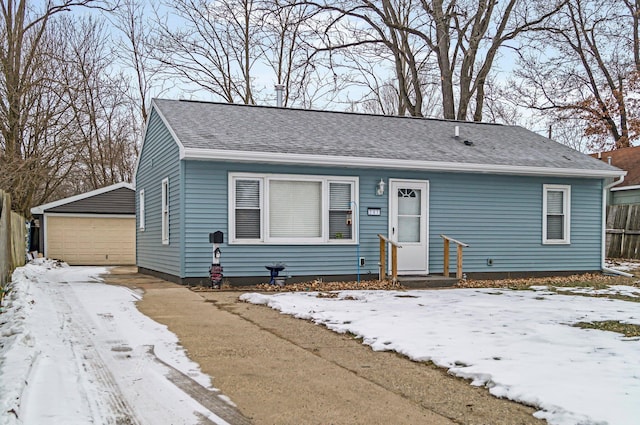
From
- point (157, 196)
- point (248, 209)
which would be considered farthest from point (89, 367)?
point (157, 196)

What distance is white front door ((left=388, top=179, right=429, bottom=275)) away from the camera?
1274 cm

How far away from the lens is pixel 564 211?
14117 millimetres

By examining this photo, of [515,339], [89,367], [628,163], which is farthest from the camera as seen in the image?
[628,163]

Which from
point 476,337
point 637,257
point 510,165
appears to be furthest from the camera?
point 637,257

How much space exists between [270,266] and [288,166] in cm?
198

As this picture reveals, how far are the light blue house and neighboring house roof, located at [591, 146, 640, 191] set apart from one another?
9.97m

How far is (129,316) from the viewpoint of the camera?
25.4 feet

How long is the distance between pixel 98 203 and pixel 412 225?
13781 mm

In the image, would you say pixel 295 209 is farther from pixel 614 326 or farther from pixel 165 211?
pixel 614 326

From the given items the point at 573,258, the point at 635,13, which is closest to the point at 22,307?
the point at 573,258

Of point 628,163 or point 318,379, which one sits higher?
point 628,163

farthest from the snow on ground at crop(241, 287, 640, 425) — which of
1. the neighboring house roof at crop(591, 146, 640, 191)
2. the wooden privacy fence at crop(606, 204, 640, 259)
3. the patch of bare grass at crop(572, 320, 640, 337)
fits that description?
the neighboring house roof at crop(591, 146, 640, 191)

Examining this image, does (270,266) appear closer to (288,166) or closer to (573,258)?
(288,166)

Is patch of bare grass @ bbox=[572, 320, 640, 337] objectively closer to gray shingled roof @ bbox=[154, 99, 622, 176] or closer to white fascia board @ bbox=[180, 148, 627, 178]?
white fascia board @ bbox=[180, 148, 627, 178]
